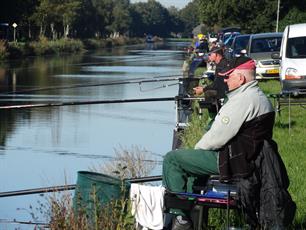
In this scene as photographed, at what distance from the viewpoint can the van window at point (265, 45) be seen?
2995 cm

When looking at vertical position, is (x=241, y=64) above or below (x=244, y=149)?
above

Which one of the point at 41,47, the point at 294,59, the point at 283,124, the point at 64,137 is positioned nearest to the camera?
the point at 283,124

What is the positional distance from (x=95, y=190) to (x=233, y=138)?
1.26 metres

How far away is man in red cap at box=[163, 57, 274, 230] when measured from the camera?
683 cm

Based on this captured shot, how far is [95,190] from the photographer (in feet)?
23.5

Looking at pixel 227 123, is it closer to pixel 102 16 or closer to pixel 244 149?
pixel 244 149

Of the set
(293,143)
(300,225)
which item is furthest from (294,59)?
(300,225)

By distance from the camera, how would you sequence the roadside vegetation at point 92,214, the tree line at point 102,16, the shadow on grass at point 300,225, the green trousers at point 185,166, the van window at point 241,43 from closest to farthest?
the roadside vegetation at point 92,214, the green trousers at point 185,166, the shadow on grass at point 300,225, the van window at point 241,43, the tree line at point 102,16

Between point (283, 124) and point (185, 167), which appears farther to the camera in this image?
point (283, 124)

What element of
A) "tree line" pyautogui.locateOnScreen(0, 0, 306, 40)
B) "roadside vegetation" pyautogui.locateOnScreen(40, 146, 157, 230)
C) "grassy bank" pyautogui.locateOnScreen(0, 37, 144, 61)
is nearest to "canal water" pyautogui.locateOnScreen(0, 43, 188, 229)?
"roadside vegetation" pyautogui.locateOnScreen(40, 146, 157, 230)

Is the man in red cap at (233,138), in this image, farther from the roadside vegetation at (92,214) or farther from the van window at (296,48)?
the van window at (296,48)

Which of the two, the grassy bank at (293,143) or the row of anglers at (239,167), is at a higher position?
the row of anglers at (239,167)

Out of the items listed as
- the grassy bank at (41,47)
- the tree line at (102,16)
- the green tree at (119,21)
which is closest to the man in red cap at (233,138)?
the tree line at (102,16)

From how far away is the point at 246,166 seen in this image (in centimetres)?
678
